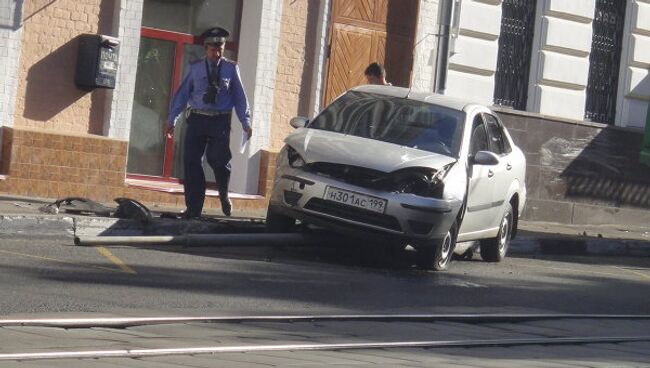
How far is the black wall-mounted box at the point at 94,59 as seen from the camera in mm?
17734

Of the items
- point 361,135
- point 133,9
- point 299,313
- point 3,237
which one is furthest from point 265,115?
point 299,313

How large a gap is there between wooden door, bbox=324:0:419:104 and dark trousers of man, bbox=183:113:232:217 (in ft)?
17.0

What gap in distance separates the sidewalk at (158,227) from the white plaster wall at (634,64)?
4.11 m

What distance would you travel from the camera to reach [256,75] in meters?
19.8

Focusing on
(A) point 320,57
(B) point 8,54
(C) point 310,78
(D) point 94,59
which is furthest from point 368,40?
(B) point 8,54

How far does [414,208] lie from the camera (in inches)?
538

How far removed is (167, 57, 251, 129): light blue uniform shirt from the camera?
15.3m

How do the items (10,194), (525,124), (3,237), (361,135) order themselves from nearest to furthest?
(3,237) → (361,135) → (10,194) → (525,124)

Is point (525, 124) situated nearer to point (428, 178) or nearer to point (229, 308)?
point (428, 178)

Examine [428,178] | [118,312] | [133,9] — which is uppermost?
[133,9]

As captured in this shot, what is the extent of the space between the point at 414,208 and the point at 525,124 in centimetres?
958

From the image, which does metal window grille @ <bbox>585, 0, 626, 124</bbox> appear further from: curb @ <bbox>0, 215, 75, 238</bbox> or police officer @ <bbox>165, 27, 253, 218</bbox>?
curb @ <bbox>0, 215, 75, 238</bbox>

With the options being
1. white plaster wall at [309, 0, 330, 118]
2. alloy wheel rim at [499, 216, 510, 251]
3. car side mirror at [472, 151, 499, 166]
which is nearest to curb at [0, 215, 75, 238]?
car side mirror at [472, 151, 499, 166]

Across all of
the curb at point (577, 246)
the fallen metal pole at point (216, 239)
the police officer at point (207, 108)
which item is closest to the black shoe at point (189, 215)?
the police officer at point (207, 108)
